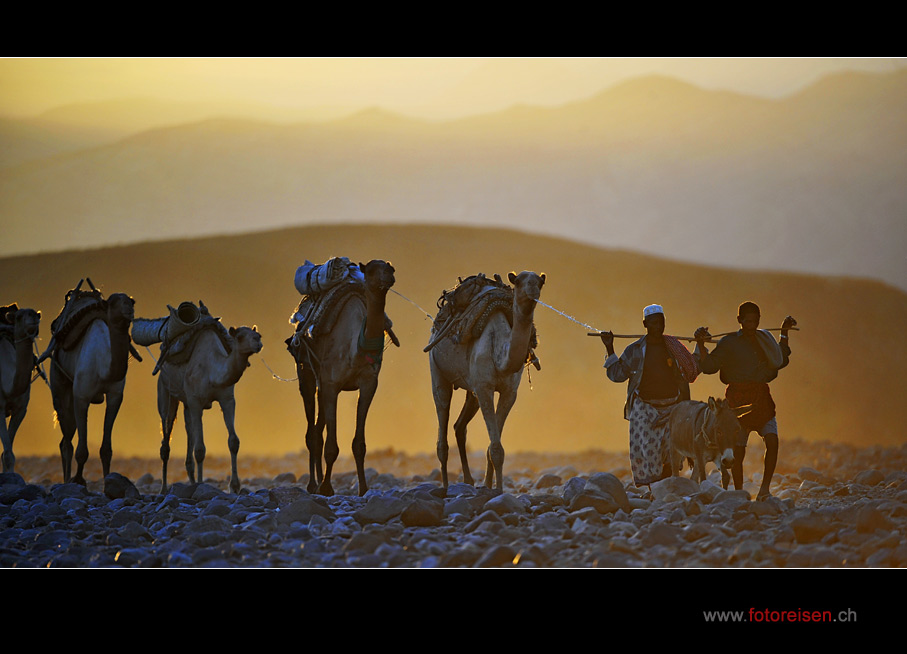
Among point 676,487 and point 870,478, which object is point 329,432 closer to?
point 676,487

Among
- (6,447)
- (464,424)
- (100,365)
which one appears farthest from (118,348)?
(464,424)

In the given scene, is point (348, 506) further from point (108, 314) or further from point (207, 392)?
point (108, 314)

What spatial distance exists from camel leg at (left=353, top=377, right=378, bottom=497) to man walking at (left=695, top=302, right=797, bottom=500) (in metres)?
3.86

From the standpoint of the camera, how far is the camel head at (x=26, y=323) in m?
14.4

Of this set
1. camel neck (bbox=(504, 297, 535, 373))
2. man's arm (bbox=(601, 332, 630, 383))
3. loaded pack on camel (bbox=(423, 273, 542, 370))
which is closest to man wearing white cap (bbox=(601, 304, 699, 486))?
man's arm (bbox=(601, 332, 630, 383))

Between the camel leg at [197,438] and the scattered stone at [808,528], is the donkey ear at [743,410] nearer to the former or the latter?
the scattered stone at [808,528]

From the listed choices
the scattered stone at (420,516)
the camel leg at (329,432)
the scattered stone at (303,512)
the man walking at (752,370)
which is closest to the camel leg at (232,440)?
the camel leg at (329,432)

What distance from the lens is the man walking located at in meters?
11.3

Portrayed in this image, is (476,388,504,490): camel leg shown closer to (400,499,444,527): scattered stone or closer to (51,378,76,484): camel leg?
(400,499,444,527): scattered stone

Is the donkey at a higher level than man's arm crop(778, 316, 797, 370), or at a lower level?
lower

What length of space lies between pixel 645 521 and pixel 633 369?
1964mm

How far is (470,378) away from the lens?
1234 centimetres

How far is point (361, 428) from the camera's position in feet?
42.0

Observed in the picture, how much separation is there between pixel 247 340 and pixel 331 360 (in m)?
1.57
